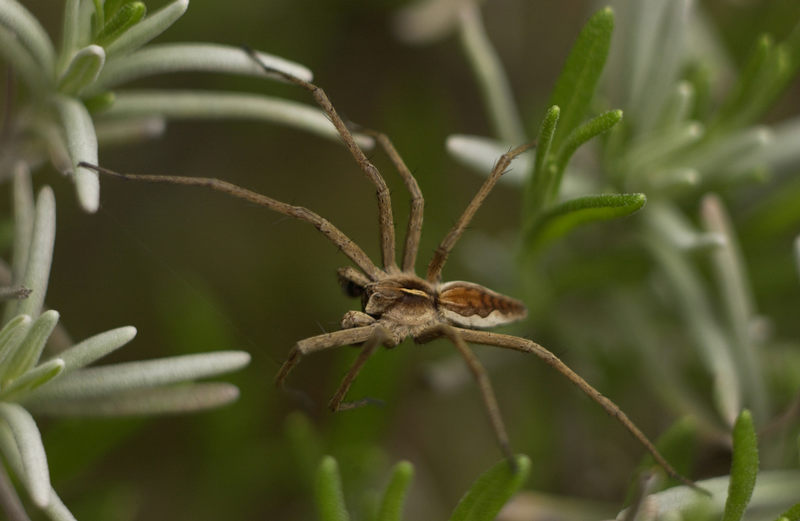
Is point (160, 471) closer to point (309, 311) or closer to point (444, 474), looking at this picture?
point (309, 311)

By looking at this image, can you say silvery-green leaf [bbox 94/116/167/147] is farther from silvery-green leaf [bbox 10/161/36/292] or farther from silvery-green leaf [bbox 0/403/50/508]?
silvery-green leaf [bbox 0/403/50/508]

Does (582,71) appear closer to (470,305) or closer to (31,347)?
(470,305)

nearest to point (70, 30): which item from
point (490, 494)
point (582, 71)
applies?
point (582, 71)

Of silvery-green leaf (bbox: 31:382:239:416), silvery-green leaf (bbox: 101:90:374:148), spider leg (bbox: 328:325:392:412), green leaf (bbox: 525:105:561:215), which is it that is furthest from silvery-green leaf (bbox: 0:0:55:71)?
green leaf (bbox: 525:105:561:215)

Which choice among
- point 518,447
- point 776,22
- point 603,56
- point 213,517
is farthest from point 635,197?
point 213,517

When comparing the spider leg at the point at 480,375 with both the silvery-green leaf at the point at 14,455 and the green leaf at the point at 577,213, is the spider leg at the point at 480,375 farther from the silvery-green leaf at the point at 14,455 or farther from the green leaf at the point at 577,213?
the silvery-green leaf at the point at 14,455

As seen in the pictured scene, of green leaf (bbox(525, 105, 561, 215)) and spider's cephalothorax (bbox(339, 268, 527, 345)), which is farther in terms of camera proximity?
spider's cephalothorax (bbox(339, 268, 527, 345))

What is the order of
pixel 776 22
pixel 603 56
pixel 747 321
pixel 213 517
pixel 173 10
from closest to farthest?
pixel 173 10 < pixel 603 56 < pixel 747 321 < pixel 213 517 < pixel 776 22
